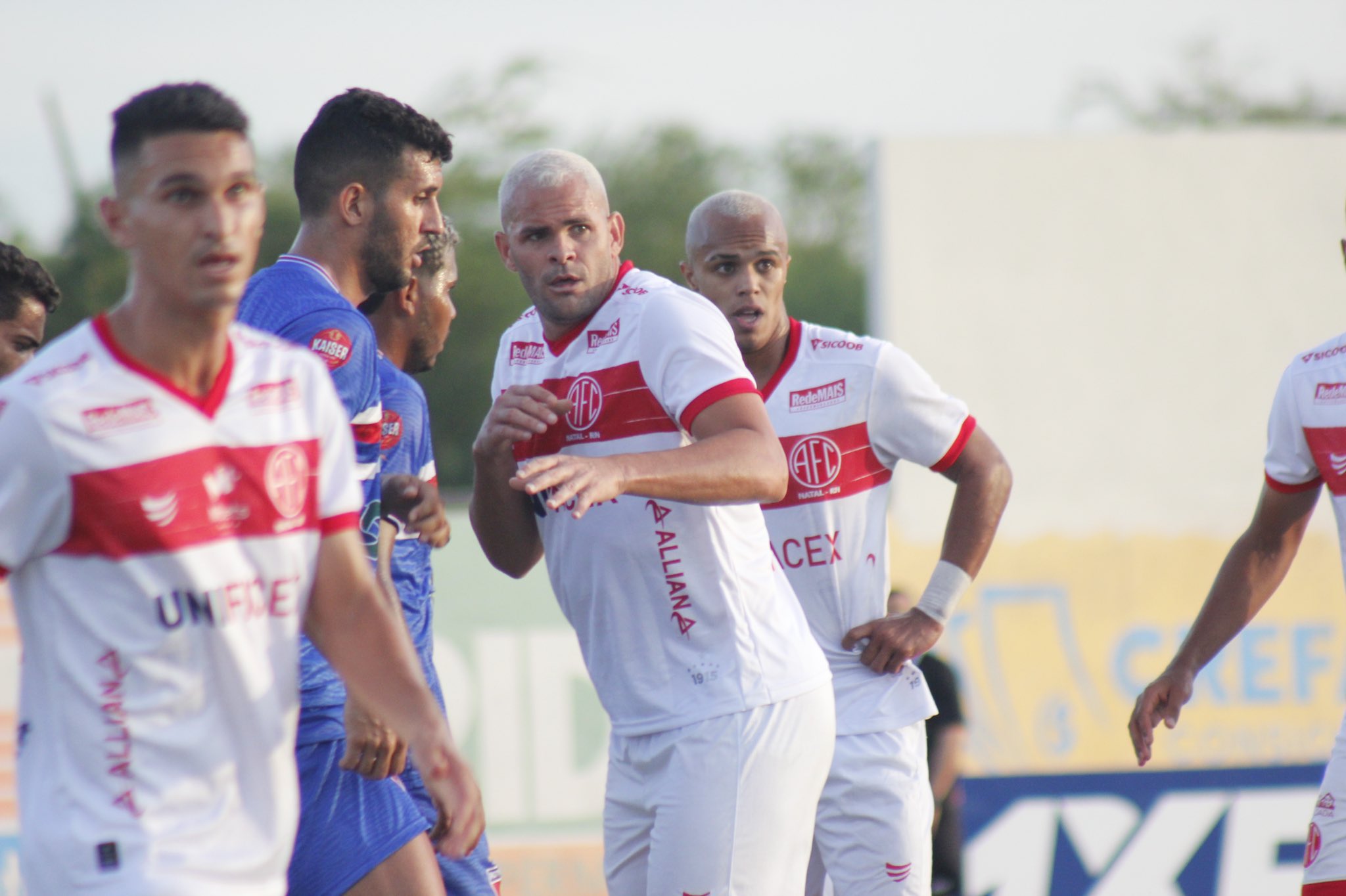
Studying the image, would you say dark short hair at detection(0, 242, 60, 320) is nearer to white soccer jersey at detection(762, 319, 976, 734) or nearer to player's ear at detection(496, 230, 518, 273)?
player's ear at detection(496, 230, 518, 273)

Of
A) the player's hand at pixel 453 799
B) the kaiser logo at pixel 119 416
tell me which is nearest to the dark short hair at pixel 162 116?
the kaiser logo at pixel 119 416

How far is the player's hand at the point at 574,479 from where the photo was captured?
107 inches

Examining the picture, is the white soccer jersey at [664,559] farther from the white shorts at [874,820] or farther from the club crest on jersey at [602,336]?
the white shorts at [874,820]

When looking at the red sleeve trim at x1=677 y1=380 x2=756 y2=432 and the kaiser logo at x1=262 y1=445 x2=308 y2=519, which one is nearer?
the kaiser logo at x1=262 y1=445 x2=308 y2=519

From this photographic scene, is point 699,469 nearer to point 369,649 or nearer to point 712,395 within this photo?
point 712,395

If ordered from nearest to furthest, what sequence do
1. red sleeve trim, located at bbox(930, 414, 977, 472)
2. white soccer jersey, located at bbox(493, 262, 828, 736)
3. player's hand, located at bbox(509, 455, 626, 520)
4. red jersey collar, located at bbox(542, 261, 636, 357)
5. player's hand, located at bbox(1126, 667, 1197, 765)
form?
player's hand, located at bbox(509, 455, 626, 520) < white soccer jersey, located at bbox(493, 262, 828, 736) < red jersey collar, located at bbox(542, 261, 636, 357) < player's hand, located at bbox(1126, 667, 1197, 765) < red sleeve trim, located at bbox(930, 414, 977, 472)

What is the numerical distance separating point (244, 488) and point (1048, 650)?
8738 millimetres

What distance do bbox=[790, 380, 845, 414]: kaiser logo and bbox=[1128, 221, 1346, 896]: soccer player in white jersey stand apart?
1.23 metres

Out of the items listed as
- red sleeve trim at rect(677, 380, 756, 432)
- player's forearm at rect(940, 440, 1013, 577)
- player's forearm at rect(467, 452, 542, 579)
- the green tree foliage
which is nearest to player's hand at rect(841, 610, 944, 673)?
player's forearm at rect(940, 440, 1013, 577)

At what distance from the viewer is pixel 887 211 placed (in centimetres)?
1239

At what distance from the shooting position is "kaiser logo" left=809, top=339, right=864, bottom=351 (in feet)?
14.8

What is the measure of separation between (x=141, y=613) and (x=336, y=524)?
36 centimetres

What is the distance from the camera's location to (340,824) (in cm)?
307

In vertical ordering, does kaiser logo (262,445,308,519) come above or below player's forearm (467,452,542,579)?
above
